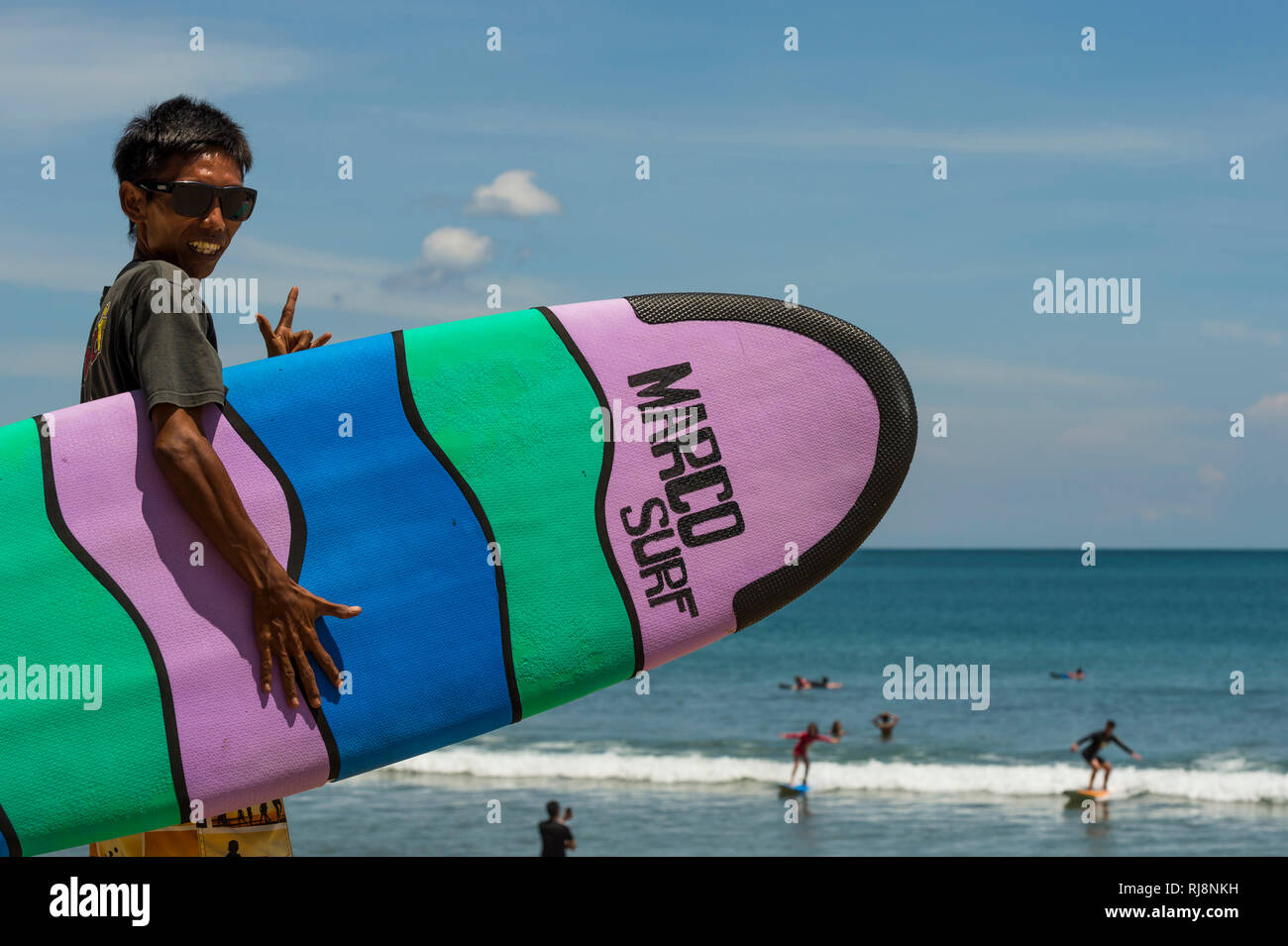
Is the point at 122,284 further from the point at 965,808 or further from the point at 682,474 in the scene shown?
the point at 965,808

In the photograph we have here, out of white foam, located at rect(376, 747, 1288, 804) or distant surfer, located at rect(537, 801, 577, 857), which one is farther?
white foam, located at rect(376, 747, 1288, 804)

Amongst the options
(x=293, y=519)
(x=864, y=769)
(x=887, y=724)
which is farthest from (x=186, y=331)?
(x=887, y=724)

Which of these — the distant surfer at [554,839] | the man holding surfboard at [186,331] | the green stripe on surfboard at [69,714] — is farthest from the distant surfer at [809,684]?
the man holding surfboard at [186,331]

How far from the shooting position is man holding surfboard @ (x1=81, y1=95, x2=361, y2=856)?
6.91ft

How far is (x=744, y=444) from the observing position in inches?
113

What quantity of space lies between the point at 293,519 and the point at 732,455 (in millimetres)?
1070

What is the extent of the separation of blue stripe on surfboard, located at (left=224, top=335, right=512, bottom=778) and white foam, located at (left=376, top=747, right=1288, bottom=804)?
55.4ft

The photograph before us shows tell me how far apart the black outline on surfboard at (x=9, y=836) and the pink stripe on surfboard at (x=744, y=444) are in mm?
1474

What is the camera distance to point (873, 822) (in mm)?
16422

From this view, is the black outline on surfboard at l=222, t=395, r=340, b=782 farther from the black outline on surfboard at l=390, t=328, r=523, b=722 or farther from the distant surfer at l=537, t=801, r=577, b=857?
the distant surfer at l=537, t=801, r=577, b=857

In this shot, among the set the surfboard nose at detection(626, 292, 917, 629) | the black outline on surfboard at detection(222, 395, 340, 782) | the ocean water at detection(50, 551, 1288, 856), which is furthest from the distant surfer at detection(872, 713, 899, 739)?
the black outline on surfboard at detection(222, 395, 340, 782)

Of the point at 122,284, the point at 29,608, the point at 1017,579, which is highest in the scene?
the point at 122,284
